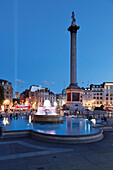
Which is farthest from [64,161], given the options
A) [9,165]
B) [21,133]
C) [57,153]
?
[21,133]

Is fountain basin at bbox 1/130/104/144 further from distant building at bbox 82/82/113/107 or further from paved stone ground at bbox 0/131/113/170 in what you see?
distant building at bbox 82/82/113/107

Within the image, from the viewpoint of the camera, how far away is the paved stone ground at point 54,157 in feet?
22.4

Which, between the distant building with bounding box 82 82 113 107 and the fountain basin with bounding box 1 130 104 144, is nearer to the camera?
the fountain basin with bounding box 1 130 104 144

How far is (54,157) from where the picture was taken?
7.95 meters

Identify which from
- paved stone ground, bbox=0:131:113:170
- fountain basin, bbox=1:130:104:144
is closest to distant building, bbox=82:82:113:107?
fountain basin, bbox=1:130:104:144

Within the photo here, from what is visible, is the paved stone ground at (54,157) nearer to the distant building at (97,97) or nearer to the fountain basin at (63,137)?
the fountain basin at (63,137)

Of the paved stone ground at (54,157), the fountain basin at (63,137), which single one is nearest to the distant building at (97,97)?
the fountain basin at (63,137)

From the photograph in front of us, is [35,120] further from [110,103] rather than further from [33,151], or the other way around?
[110,103]

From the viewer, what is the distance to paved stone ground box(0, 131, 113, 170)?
22.4 ft

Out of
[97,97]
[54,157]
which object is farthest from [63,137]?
[97,97]

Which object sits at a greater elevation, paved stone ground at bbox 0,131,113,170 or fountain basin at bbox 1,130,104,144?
fountain basin at bbox 1,130,104,144

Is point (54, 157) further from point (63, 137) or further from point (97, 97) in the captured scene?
point (97, 97)

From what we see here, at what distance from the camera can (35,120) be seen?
19.0 m

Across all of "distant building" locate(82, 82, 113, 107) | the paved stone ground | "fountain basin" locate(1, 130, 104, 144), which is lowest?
the paved stone ground
